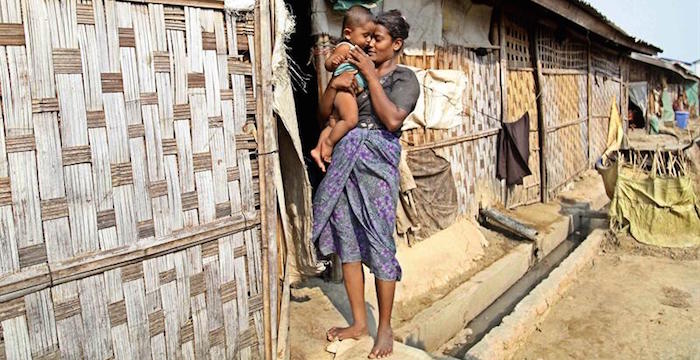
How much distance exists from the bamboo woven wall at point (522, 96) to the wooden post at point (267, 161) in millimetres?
5842

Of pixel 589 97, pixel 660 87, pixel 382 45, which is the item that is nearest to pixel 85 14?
pixel 382 45

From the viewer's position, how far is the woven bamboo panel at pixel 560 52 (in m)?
8.98

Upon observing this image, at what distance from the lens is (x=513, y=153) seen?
7574 mm

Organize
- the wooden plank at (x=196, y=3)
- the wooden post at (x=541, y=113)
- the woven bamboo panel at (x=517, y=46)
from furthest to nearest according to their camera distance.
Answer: the wooden post at (x=541, y=113)
the woven bamboo panel at (x=517, y=46)
the wooden plank at (x=196, y=3)

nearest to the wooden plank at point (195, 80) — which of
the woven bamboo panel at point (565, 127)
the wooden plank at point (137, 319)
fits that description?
the wooden plank at point (137, 319)

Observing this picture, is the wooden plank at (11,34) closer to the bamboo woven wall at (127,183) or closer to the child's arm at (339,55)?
the bamboo woven wall at (127,183)

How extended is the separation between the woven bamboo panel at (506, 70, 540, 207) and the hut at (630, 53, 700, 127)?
8.70m

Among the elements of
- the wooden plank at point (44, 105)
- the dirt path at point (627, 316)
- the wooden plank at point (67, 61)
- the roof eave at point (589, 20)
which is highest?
the roof eave at point (589, 20)

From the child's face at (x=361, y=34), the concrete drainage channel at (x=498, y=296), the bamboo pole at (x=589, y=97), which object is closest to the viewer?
the child's face at (x=361, y=34)

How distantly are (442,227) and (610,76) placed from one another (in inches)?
431

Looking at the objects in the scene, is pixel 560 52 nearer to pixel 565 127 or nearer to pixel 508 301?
pixel 565 127

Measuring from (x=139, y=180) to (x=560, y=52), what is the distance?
9622 mm

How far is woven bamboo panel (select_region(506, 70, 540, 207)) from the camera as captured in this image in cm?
788

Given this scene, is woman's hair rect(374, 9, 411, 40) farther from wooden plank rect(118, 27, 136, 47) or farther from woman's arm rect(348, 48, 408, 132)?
wooden plank rect(118, 27, 136, 47)
